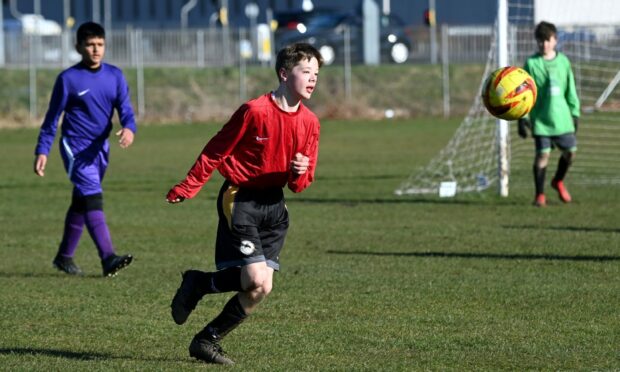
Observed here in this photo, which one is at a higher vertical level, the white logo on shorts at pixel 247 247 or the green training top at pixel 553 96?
the green training top at pixel 553 96

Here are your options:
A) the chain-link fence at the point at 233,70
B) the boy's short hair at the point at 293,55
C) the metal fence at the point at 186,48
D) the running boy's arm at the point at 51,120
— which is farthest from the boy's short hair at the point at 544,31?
the metal fence at the point at 186,48

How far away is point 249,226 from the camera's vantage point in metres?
6.84

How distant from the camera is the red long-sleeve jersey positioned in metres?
6.77

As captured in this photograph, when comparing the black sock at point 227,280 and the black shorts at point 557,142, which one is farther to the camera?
the black shorts at point 557,142

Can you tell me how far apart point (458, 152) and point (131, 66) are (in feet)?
71.2

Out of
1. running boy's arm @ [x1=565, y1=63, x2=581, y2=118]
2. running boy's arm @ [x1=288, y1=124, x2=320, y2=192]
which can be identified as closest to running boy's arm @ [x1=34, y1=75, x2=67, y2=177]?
running boy's arm @ [x1=288, y1=124, x2=320, y2=192]

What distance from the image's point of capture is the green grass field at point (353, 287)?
24.2 feet

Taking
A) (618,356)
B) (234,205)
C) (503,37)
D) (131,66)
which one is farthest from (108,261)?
(131,66)

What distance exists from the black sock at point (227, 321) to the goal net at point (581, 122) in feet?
29.0

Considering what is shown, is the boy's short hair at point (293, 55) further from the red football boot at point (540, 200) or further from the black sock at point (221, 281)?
the red football boot at point (540, 200)

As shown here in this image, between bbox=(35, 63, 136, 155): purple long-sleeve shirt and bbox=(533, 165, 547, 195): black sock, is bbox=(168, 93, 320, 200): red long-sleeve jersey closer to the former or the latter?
bbox=(35, 63, 136, 155): purple long-sleeve shirt

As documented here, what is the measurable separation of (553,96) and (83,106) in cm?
612

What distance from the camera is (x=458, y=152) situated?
63.6 ft

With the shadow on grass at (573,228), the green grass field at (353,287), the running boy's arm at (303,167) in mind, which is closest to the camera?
the running boy's arm at (303,167)
